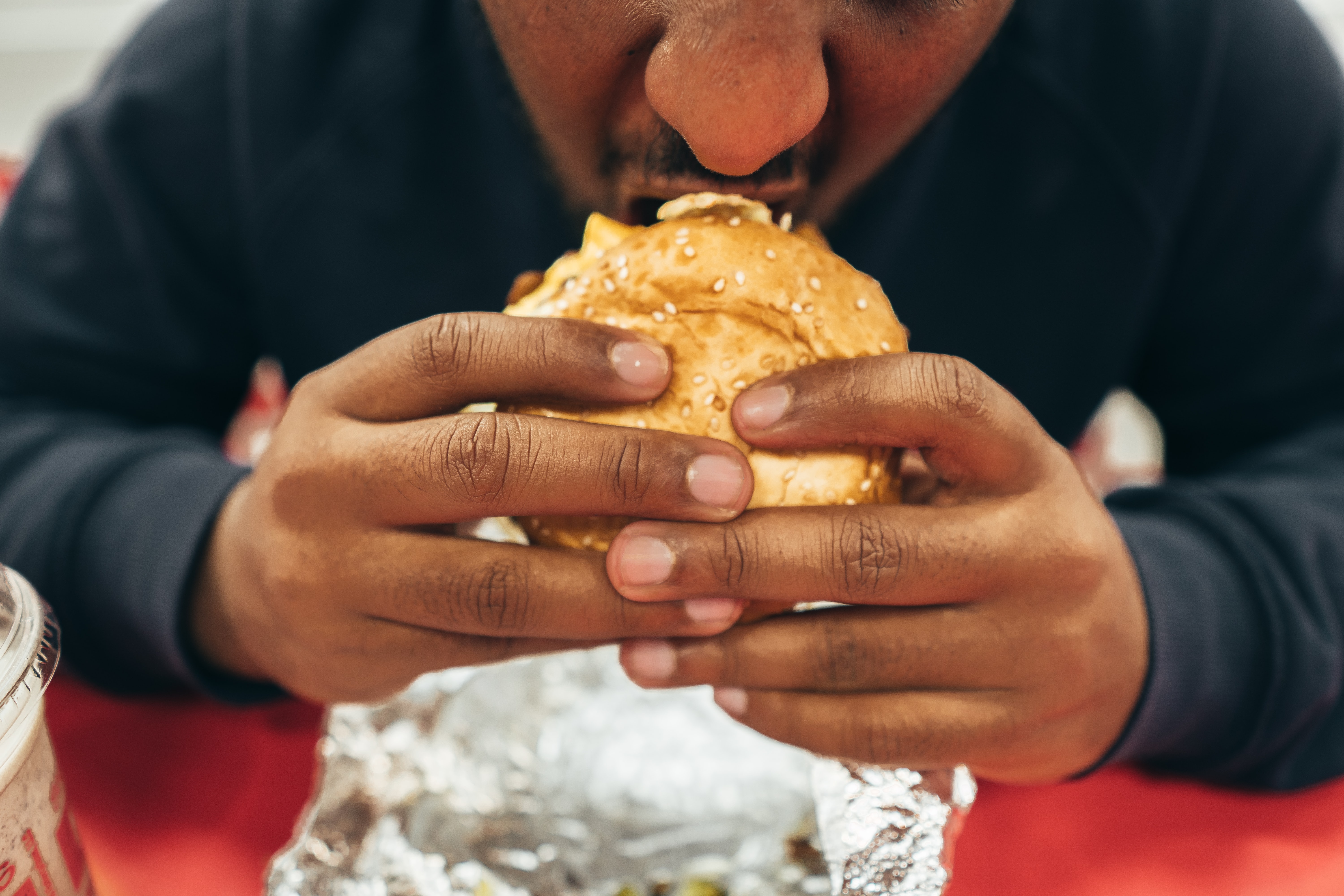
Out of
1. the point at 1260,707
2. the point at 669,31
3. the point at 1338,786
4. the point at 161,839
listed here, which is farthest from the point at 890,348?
the point at 161,839

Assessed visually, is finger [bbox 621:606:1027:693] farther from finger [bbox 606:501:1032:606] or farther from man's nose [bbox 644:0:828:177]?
man's nose [bbox 644:0:828:177]

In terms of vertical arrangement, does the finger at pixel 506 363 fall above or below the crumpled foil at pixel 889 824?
above

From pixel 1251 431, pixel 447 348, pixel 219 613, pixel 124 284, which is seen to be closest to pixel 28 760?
pixel 219 613

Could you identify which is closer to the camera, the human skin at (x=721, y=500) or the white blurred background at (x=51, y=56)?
the human skin at (x=721, y=500)

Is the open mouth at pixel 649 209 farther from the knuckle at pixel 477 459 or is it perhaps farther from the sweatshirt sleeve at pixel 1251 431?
the sweatshirt sleeve at pixel 1251 431

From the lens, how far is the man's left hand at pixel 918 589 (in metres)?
0.58

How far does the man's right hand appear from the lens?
1.88 ft

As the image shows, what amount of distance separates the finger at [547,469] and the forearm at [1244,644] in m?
0.47

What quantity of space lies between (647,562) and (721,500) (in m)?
0.07

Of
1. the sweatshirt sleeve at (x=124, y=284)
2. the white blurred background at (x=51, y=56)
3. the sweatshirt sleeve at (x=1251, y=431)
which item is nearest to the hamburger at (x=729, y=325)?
the sweatshirt sleeve at (x=1251, y=431)

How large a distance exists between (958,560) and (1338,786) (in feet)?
1.83

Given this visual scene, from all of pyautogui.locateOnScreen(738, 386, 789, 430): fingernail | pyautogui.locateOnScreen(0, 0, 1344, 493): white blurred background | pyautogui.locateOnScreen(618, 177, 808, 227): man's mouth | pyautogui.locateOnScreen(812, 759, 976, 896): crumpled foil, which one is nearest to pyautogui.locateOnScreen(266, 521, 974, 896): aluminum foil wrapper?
pyautogui.locateOnScreen(812, 759, 976, 896): crumpled foil

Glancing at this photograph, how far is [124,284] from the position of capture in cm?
109

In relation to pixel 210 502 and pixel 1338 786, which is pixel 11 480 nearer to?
pixel 210 502
